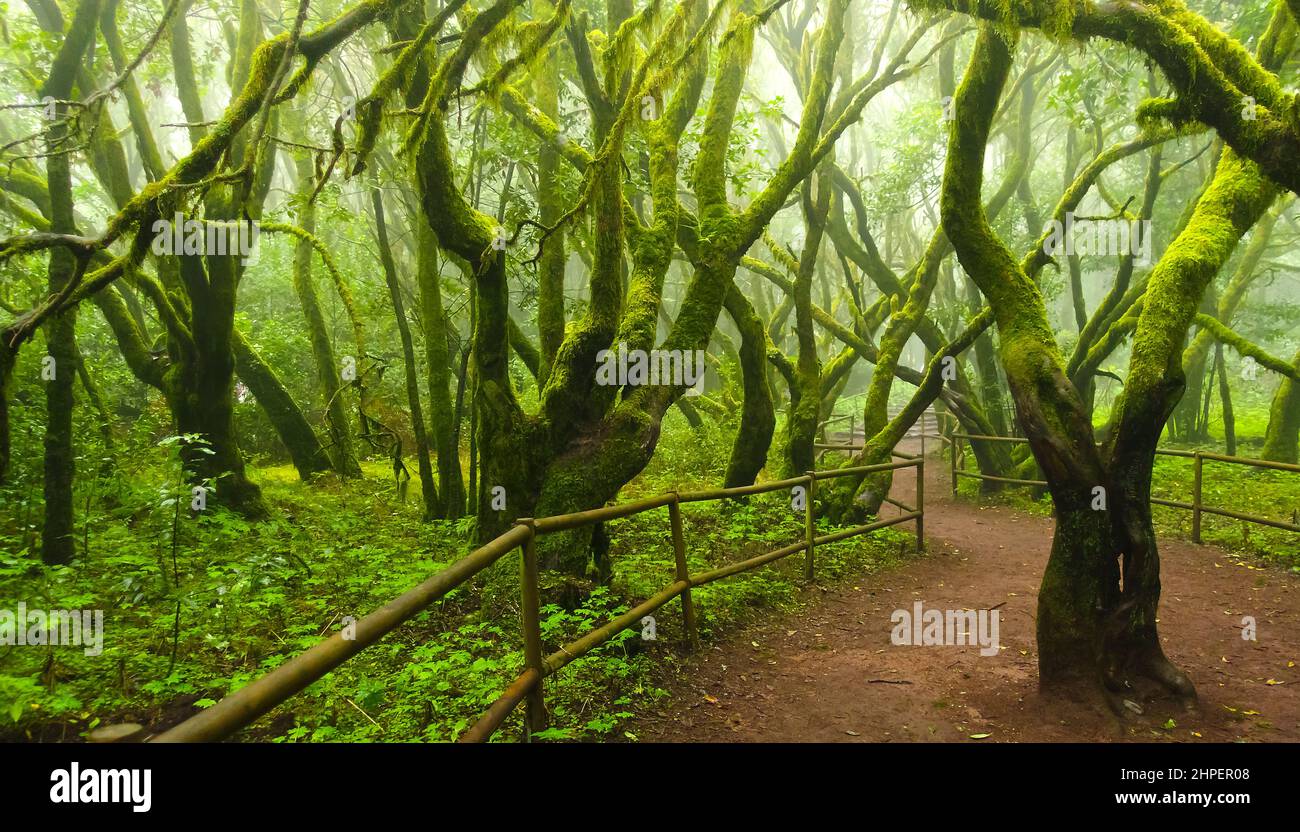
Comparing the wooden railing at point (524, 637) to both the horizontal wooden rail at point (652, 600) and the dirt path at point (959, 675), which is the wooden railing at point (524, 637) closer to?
the horizontal wooden rail at point (652, 600)

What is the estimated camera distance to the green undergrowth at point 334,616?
4.01 m

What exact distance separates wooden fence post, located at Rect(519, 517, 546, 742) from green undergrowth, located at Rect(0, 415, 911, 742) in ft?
0.33

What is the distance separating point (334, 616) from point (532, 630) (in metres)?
3.37

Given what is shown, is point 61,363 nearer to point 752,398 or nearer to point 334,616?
point 334,616

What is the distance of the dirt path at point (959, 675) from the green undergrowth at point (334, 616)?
37cm

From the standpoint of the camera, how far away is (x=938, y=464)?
17203 millimetres

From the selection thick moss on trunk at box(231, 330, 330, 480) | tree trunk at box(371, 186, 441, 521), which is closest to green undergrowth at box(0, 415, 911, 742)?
tree trunk at box(371, 186, 441, 521)

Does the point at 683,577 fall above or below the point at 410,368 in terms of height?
below

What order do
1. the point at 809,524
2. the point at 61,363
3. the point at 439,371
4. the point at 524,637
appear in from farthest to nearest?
the point at 439,371
the point at 809,524
the point at 61,363
the point at 524,637

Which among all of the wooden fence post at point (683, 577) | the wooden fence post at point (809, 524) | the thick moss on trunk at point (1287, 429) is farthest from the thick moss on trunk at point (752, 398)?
the thick moss on trunk at point (1287, 429)

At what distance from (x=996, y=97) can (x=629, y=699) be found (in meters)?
4.92

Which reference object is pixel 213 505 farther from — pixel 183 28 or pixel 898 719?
pixel 898 719

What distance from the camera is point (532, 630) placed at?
302cm

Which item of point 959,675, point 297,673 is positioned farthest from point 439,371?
point 297,673
